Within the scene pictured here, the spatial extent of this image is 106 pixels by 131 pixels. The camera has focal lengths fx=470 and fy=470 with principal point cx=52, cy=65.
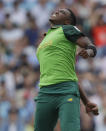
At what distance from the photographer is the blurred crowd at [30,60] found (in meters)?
10.6

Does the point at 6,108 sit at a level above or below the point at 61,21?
below

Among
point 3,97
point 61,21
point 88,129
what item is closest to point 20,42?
point 3,97

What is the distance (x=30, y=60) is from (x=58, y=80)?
21.7 ft

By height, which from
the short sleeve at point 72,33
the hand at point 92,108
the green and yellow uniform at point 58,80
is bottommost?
the hand at point 92,108

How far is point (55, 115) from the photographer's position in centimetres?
557

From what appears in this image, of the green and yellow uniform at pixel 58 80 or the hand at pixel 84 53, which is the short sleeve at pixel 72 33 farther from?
the hand at pixel 84 53

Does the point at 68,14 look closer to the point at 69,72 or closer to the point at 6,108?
the point at 69,72

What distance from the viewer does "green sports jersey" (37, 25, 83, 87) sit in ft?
18.1

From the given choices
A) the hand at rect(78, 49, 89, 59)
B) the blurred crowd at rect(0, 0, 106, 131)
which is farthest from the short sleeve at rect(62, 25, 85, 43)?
the blurred crowd at rect(0, 0, 106, 131)

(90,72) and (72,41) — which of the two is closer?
(72,41)

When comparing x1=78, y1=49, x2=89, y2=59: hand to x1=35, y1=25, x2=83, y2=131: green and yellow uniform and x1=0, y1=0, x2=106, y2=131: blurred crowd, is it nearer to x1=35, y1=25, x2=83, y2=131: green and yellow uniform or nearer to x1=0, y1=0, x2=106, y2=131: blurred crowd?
x1=35, y1=25, x2=83, y2=131: green and yellow uniform

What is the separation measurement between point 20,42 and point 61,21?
270 inches

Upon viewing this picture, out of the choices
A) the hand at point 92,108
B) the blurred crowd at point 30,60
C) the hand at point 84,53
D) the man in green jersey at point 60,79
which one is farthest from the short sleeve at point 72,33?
the blurred crowd at point 30,60

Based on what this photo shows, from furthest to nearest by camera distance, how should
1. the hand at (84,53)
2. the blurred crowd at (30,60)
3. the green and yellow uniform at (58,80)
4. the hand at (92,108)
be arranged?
the blurred crowd at (30,60) < the hand at (92,108) < the green and yellow uniform at (58,80) < the hand at (84,53)
